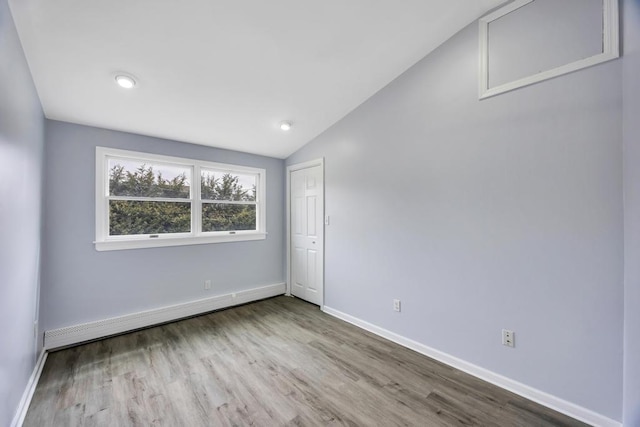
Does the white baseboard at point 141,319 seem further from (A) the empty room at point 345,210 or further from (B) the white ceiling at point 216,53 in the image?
(B) the white ceiling at point 216,53

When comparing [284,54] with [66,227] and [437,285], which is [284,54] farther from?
[66,227]

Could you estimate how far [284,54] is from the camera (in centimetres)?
222

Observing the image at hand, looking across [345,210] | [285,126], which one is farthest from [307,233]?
[285,126]

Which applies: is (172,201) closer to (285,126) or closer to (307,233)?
(285,126)

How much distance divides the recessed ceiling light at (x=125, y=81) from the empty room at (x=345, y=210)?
0.01m

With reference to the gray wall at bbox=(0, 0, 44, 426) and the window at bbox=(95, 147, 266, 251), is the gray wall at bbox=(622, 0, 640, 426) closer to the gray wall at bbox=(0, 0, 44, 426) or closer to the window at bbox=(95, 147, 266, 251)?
the gray wall at bbox=(0, 0, 44, 426)

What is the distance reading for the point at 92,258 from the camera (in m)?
2.70

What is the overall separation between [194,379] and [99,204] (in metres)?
2.08

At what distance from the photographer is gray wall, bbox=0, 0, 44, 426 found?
1380mm

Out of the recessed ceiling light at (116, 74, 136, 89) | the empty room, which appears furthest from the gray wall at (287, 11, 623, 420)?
the recessed ceiling light at (116, 74, 136, 89)

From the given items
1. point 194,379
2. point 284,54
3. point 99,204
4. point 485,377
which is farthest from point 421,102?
point 99,204

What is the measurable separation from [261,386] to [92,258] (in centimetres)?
223

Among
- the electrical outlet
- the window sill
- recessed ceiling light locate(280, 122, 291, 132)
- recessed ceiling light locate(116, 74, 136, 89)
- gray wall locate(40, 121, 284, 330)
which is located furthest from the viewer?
recessed ceiling light locate(280, 122, 291, 132)

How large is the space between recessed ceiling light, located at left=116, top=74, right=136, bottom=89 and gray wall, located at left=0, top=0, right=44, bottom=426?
0.53 metres
